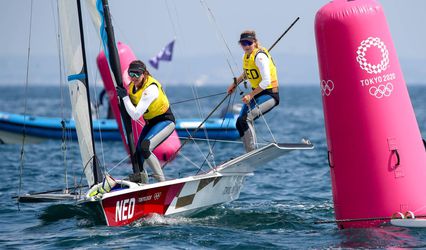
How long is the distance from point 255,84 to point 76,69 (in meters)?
2.38

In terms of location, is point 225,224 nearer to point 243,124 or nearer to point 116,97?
point 243,124

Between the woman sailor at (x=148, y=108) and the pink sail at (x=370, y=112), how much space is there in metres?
2.37

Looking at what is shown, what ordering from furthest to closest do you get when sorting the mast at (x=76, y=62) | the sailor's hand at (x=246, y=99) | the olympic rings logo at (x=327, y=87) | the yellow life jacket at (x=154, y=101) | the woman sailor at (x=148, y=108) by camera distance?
the mast at (x=76, y=62) → the sailor's hand at (x=246, y=99) → the yellow life jacket at (x=154, y=101) → the woman sailor at (x=148, y=108) → the olympic rings logo at (x=327, y=87)

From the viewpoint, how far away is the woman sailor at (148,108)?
10461 millimetres

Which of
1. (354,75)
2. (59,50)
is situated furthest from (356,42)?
(59,50)

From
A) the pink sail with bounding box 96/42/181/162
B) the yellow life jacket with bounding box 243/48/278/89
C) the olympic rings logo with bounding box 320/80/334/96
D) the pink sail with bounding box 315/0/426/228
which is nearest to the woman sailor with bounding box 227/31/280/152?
the yellow life jacket with bounding box 243/48/278/89

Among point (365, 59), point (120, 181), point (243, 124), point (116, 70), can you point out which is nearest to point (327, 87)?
point (365, 59)

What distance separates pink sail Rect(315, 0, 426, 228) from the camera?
885cm

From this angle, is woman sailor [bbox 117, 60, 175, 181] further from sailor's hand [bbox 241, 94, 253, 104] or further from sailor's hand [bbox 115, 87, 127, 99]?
sailor's hand [bbox 241, 94, 253, 104]

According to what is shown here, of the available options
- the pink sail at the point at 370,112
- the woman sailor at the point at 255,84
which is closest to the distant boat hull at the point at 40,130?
the woman sailor at the point at 255,84

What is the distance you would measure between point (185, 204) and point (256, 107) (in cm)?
145

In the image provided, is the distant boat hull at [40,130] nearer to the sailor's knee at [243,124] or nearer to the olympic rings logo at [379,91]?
the sailor's knee at [243,124]

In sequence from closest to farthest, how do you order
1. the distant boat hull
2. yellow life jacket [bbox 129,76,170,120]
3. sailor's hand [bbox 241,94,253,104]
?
yellow life jacket [bbox 129,76,170,120], sailor's hand [bbox 241,94,253,104], the distant boat hull

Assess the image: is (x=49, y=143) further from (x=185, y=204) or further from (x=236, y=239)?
(x=236, y=239)
